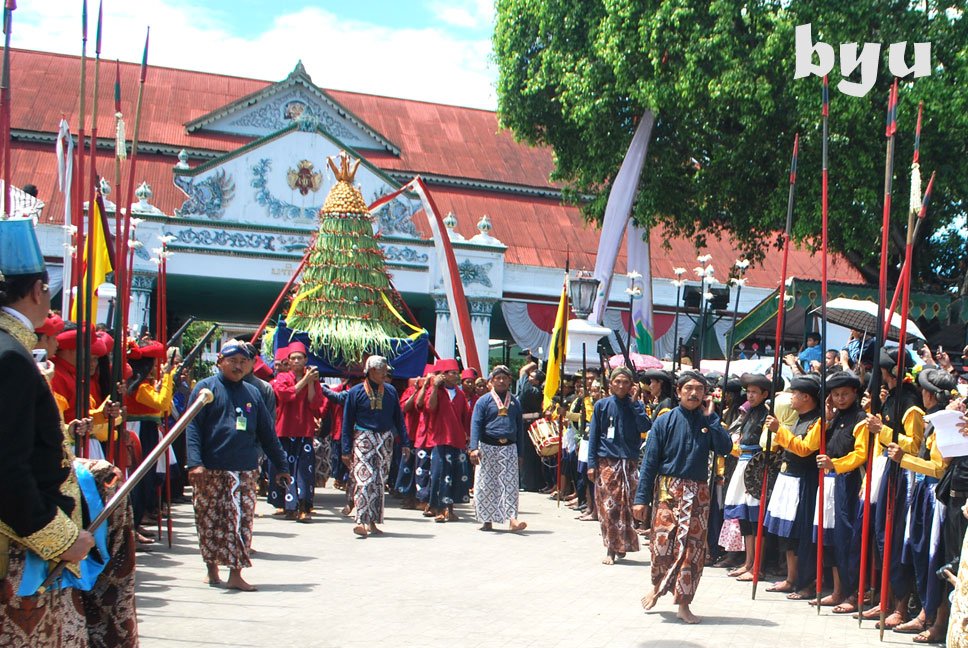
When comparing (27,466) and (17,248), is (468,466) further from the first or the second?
(27,466)

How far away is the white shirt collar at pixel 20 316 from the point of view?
3393 mm

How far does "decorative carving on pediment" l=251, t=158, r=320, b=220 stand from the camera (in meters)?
22.5

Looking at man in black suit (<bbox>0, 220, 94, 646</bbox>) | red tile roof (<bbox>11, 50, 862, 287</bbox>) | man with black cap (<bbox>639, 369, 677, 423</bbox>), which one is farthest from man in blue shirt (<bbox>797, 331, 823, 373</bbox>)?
red tile roof (<bbox>11, 50, 862, 287</bbox>)

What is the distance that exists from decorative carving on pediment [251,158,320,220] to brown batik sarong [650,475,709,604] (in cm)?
1642

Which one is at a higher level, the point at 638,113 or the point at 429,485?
the point at 638,113

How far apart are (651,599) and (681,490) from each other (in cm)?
77

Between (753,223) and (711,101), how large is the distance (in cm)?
244

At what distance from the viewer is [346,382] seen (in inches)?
568

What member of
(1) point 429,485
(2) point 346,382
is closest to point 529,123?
(2) point 346,382

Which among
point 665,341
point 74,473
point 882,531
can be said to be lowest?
point 882,531

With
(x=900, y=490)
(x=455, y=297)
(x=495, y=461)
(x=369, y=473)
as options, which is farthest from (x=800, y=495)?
(x=455, y=297)

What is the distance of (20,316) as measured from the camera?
3.42 metres

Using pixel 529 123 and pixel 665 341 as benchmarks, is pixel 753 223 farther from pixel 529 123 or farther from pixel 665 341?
pixel 665 341

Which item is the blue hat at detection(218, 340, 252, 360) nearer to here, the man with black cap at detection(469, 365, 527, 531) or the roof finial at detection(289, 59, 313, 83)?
the man with black cap at detection(469, 365, 527, 531)
